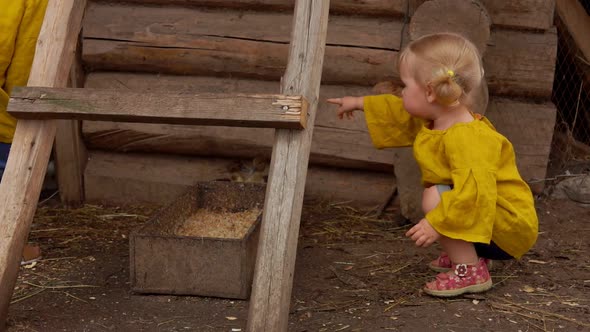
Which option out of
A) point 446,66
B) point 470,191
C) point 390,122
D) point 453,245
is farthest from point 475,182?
point 390,122

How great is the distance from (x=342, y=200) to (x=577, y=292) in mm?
1564

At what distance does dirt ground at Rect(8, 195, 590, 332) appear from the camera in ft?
10.0

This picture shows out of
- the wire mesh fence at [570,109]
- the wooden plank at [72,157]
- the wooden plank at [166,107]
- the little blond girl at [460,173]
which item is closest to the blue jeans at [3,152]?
the wooden plank at [72,157]

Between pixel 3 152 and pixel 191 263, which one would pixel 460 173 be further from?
pixel 3 152

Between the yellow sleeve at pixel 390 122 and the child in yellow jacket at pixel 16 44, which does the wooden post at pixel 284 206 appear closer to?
the yellow sleeve at pixel 390 122

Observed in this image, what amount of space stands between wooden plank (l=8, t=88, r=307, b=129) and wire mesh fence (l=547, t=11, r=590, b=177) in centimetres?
263

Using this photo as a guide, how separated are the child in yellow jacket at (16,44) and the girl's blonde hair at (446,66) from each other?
1.69m

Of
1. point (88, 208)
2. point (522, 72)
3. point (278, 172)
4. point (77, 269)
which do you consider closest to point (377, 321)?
point (278, 172)

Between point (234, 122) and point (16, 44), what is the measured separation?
58.4 inches

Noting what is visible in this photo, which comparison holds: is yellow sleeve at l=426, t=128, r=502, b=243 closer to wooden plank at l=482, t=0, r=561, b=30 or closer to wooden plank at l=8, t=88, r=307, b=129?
wooden plank at l=8, t=88, r=307, b=129

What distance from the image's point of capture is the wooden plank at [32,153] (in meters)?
2.82

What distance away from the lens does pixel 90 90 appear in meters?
2.86

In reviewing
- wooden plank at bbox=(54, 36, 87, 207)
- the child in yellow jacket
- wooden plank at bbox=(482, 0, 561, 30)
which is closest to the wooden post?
the child in yellow jacket

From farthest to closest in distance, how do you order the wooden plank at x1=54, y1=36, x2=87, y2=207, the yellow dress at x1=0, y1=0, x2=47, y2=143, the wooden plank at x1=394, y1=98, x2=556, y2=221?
the wooden plank at x1=54, y1=36, x2=87, y2=207, the wooden plank at x1=394, y1=98, x2=556, y2=221, the yellow dress at x1=0, y1=0, x2=47, y2=143
